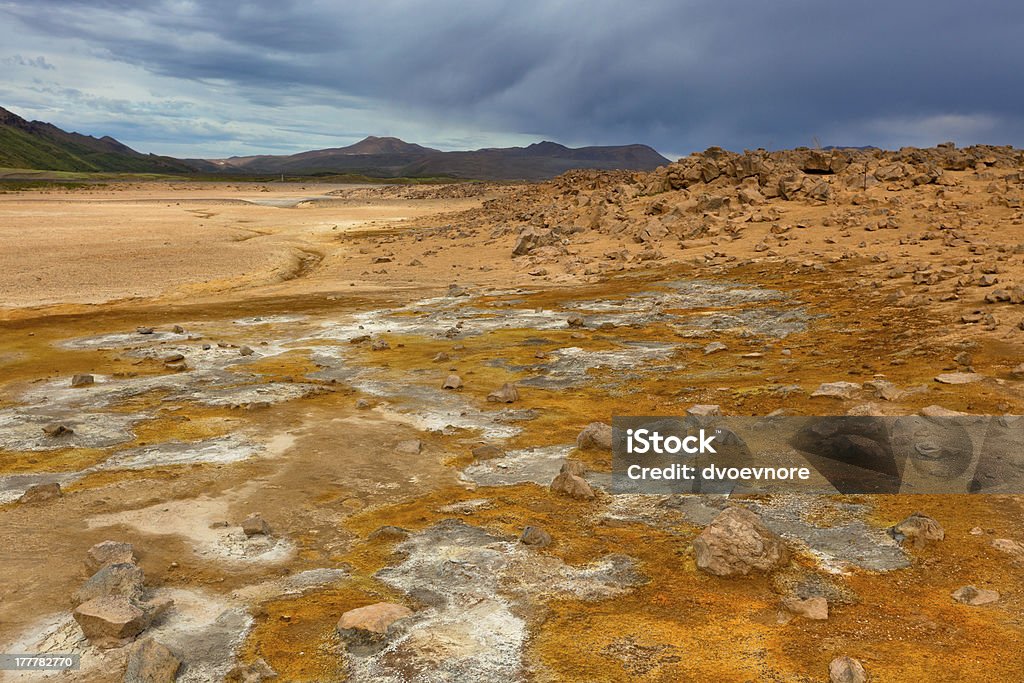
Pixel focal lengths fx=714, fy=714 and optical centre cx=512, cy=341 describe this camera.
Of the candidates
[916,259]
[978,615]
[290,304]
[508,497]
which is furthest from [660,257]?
[978,615]

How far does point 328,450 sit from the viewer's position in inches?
344

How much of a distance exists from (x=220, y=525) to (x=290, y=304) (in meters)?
14.7

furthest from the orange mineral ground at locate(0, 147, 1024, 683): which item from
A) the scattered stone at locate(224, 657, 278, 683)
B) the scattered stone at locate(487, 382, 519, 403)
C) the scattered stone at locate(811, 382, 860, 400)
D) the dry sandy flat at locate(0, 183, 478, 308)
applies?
the dry sandy flat at locate(0, 183, 478, 308)

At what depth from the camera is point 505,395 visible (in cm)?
1061

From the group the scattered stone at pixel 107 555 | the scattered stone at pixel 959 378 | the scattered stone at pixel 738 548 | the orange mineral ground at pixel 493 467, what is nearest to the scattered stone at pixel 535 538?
the orange mineral ground at pixel 493 467

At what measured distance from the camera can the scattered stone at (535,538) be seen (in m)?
6.11

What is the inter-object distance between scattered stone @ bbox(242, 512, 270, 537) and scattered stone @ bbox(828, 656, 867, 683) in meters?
4.67

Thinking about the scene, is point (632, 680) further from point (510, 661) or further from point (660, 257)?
point (660, 257)

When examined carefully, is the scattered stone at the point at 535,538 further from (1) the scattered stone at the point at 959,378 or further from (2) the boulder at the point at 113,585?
(1) the scattered stone at the point at 959,378

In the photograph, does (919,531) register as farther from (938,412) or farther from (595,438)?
(595,438)

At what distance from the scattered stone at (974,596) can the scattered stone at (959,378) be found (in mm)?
4937

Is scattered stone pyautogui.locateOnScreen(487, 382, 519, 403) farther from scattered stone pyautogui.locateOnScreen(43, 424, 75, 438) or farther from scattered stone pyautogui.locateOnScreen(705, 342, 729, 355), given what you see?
scattered stone pyautogui.locateOnScreen(43, 424, 75, 438)

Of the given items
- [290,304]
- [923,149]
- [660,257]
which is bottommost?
[290,304]

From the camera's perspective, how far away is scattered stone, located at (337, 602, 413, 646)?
479 cm
